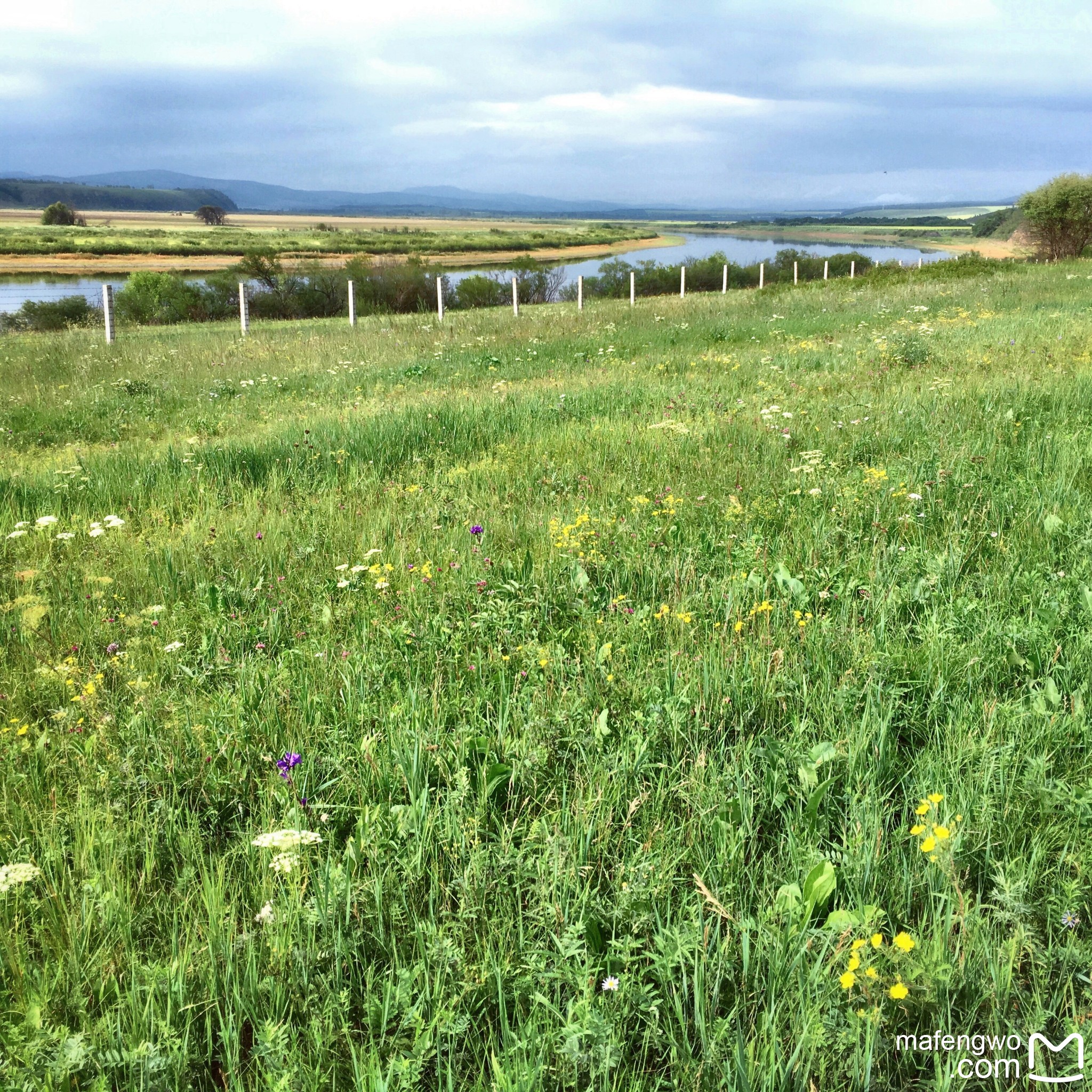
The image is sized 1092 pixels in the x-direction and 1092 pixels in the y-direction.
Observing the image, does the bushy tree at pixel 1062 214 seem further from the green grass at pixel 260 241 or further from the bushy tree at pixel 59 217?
the bushy tree at pixel 59 217

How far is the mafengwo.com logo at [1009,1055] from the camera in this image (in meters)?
1.60

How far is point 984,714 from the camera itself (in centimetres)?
267

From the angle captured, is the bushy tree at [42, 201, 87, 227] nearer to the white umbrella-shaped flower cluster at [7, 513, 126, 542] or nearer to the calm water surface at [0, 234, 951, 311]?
the calm water surface at [0, 234, 951, 311]

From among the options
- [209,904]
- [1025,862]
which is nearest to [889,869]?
[1025,862]

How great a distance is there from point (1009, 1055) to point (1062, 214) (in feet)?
187

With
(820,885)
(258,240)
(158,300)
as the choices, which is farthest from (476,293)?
(258,240)

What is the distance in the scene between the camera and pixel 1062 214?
4600 cm

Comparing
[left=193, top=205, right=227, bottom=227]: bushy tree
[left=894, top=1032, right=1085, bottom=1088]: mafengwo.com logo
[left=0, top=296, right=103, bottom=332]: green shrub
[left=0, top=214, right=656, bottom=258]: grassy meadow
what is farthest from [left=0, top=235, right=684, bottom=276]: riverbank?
[left=193, top=205, right=227, bottom=227]: bushy tree

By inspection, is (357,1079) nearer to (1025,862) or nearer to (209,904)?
(209,904)

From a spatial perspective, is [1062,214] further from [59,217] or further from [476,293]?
[59,217]

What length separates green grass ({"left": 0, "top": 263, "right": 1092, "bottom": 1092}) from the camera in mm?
1727

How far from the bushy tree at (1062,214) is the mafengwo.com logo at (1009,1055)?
180 ft

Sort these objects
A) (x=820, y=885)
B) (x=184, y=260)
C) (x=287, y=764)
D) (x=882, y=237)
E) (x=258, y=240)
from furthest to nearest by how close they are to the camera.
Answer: (x=882, y=237) < (x=258, y=240) < (x=184, y=260) < (x=287, y=764) < (x=820, y=885)

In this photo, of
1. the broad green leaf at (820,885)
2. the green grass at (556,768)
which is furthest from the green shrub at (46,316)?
the broad green leaf at (820,885)
